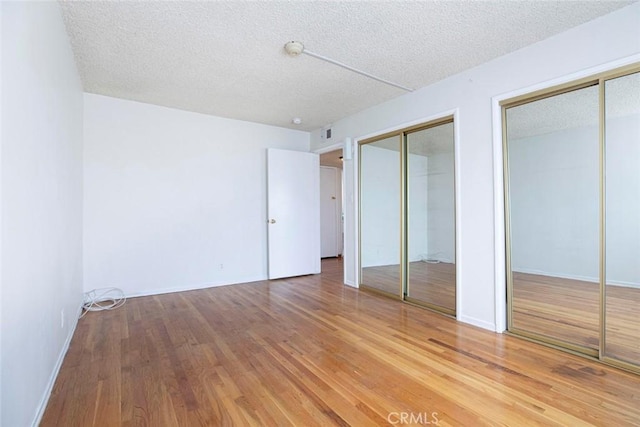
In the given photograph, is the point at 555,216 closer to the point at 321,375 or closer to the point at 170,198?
the point at 321,375

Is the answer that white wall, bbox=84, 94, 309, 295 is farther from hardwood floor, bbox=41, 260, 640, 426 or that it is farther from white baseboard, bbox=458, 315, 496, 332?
white baseboard, bbox=458, 315, 496, 332

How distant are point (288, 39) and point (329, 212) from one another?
18.4ft

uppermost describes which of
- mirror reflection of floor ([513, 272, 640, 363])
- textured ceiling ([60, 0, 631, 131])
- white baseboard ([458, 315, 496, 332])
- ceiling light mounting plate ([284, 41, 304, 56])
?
textured ceiling ([60, 0, 631, 131])

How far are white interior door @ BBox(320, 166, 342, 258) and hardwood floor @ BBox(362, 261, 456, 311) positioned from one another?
131 inches

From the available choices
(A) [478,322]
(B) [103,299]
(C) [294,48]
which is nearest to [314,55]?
(C) [294,48]

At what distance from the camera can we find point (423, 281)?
3844 mm

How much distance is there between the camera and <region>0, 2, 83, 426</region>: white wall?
4.31 ft

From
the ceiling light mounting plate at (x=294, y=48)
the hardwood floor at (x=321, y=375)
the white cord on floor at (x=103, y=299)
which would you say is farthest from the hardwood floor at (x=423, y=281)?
the white cord on floor at (x=103, y=299)

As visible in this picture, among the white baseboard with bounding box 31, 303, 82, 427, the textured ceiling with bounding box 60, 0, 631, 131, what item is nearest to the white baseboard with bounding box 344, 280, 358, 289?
the textured ceiling with bounding box 60, 0, 631, 131

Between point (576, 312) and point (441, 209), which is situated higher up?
point (441, 209)

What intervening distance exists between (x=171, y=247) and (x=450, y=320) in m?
3.76

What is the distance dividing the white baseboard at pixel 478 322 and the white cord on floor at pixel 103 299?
4.00m

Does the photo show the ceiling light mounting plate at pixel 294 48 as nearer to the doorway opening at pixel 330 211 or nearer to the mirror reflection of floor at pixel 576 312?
the mirror reflection of floor at pixel 576 312

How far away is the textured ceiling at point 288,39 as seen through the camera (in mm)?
2205
